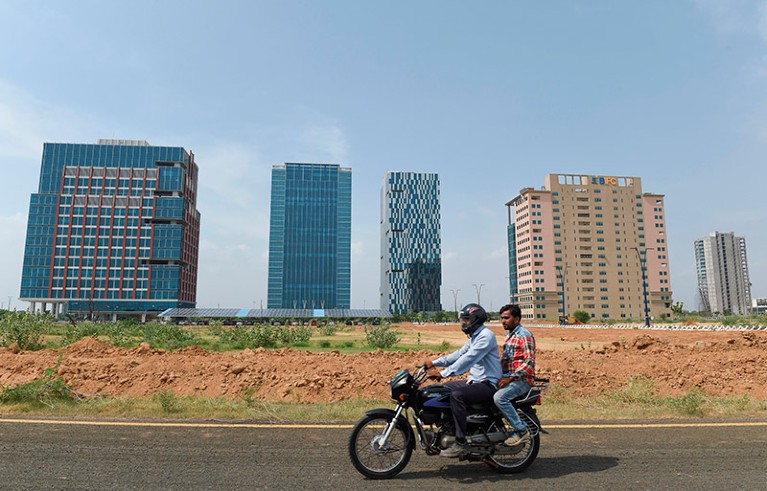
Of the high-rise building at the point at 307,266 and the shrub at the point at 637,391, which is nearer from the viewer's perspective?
the shrub at the point at 637,391

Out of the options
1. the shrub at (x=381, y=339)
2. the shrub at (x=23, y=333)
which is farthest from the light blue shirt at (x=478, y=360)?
the shrub at (x=23, y=333)

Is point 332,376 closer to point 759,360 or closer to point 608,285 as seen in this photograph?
point 759,360

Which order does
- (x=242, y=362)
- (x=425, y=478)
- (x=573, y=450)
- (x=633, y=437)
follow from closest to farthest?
(x=425, y=478) < (x=573, y=450) < (x=633, y=437) < (x=242, y=362)

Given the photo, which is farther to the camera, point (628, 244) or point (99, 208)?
point (628, 244)

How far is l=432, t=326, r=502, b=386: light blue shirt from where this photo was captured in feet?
18.3

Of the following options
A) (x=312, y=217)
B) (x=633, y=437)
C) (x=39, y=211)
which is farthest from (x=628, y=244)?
(x=39, y=211)

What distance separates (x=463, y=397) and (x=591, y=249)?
17028 centimetres

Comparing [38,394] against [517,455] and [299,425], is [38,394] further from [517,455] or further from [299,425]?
[517,455]

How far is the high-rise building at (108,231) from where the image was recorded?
440ft

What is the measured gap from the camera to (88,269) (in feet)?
447

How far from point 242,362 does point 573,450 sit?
1007 centimetres

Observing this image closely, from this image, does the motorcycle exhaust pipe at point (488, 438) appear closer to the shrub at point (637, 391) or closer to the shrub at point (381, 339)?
the shrub at point (637, 391)

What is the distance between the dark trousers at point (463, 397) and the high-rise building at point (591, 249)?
514 ft

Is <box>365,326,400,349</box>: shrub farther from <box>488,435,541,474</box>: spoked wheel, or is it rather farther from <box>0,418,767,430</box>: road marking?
<box>488,435,541,474</box>: spoked wheel
